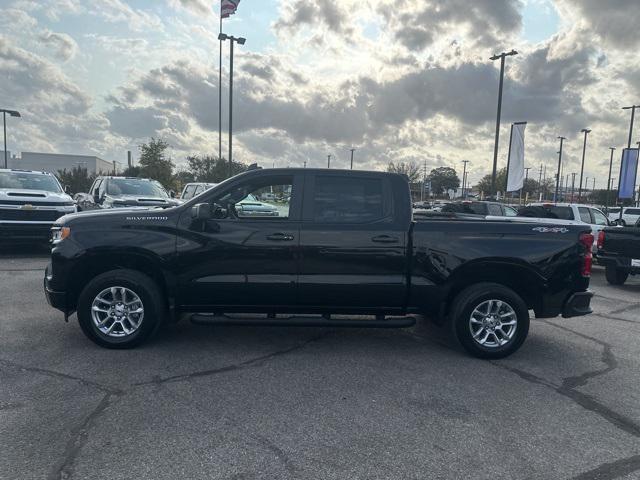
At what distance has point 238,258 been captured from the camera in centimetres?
502

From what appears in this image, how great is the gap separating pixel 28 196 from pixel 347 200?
8.91 m

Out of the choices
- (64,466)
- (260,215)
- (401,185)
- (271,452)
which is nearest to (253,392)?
(271,452)

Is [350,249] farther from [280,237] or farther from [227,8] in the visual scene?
[227,8]

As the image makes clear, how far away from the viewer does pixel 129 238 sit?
5008 millimetres

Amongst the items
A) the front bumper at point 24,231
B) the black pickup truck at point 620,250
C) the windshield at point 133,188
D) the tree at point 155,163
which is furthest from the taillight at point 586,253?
the tree at point 155,163

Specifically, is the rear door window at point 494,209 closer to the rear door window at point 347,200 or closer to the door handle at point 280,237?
the rear door window at point 347,200

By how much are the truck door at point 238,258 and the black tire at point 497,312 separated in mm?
1749

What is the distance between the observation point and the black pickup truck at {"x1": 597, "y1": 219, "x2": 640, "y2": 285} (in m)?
9.35

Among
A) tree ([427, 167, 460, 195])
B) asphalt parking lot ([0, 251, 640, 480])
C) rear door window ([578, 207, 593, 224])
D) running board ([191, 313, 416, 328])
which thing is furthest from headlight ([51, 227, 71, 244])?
tree ([427, 167, 460, 195])

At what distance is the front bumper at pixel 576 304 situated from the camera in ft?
17.1

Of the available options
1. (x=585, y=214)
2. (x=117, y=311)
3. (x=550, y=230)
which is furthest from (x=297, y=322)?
(x=585, y=214)

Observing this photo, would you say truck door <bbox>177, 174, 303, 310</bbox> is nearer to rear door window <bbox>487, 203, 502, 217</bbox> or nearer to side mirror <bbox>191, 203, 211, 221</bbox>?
side mirror <bbox>191, 203, 211, 221</bbox>

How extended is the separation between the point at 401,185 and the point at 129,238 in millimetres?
A: 2901

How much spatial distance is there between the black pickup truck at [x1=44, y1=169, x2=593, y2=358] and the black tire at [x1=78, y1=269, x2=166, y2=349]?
0.01 metres
